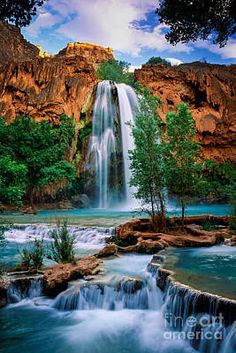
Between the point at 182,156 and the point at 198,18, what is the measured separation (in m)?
6.03

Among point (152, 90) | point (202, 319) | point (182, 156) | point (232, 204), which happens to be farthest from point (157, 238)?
point (152, 90)

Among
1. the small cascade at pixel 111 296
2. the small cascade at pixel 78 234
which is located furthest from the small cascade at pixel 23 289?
the small cascade at pixel 78 234

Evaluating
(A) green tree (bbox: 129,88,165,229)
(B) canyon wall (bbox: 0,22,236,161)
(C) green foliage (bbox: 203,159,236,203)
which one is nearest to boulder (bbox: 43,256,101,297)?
(A) green tree (bbox: 129,88,165,229)

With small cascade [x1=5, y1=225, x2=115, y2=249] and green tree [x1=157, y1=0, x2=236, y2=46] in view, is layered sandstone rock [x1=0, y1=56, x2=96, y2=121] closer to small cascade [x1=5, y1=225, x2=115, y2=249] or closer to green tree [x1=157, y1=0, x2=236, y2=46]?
small cascade [x1=5, y1=225, x2=115, y2=249]

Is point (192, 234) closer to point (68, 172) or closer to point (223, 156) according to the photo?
point (68, 172)

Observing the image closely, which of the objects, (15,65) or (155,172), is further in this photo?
(15,65)

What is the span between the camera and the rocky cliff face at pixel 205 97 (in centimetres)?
3594

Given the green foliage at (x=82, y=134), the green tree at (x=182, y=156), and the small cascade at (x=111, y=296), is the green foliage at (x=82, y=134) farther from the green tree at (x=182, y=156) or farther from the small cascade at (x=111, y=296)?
the small cascade at (x=111, y=296)

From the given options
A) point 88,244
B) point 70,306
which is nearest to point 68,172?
point 88,244

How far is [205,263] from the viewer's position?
28.5 feet

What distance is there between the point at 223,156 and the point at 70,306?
31.9 m

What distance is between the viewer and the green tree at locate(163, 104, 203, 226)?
41.6 ft

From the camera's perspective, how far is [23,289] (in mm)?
7918

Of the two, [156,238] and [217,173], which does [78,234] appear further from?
[217,173]
